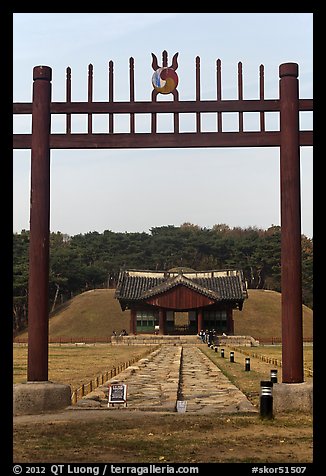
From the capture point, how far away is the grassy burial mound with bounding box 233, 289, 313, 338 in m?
70.1

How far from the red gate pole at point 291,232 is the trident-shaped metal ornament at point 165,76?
218 centimetres

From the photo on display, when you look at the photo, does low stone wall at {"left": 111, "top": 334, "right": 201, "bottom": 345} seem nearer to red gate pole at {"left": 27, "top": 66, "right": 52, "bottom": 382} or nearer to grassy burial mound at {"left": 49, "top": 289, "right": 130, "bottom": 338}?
grassy burial mound at {"left": 49, "top": 289, "right": 130, "bottom": 338}

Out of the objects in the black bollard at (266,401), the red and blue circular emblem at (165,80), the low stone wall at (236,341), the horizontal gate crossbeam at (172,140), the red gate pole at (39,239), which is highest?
the red and blue circular emblem at (165,80)

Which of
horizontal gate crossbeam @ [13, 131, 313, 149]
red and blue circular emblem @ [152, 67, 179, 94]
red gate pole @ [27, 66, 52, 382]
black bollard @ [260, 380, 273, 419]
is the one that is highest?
red and blue circular emblem @ [152, 67, 179, 94]

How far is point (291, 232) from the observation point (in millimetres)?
12680

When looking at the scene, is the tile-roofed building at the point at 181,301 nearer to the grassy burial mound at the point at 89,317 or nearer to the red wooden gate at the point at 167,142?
the grassy burial mound at the point at 89,317

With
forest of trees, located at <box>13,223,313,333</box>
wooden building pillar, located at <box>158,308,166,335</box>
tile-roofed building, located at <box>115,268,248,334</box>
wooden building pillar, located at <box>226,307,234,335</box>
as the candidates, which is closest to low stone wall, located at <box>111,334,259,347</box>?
wooden building pillar, located at <box>158,308,166,335</box>

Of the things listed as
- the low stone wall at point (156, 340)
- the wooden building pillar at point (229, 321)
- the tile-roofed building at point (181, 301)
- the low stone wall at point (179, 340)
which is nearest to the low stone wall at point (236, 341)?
the low stone wall at point (179, 340)

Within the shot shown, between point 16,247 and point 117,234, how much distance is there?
78.9 feet

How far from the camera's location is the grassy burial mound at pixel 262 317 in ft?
230

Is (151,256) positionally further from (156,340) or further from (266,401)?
(266,401)

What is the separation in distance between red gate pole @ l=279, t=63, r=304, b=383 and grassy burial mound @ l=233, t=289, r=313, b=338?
185 feet

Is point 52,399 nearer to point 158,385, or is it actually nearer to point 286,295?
point 286,295
